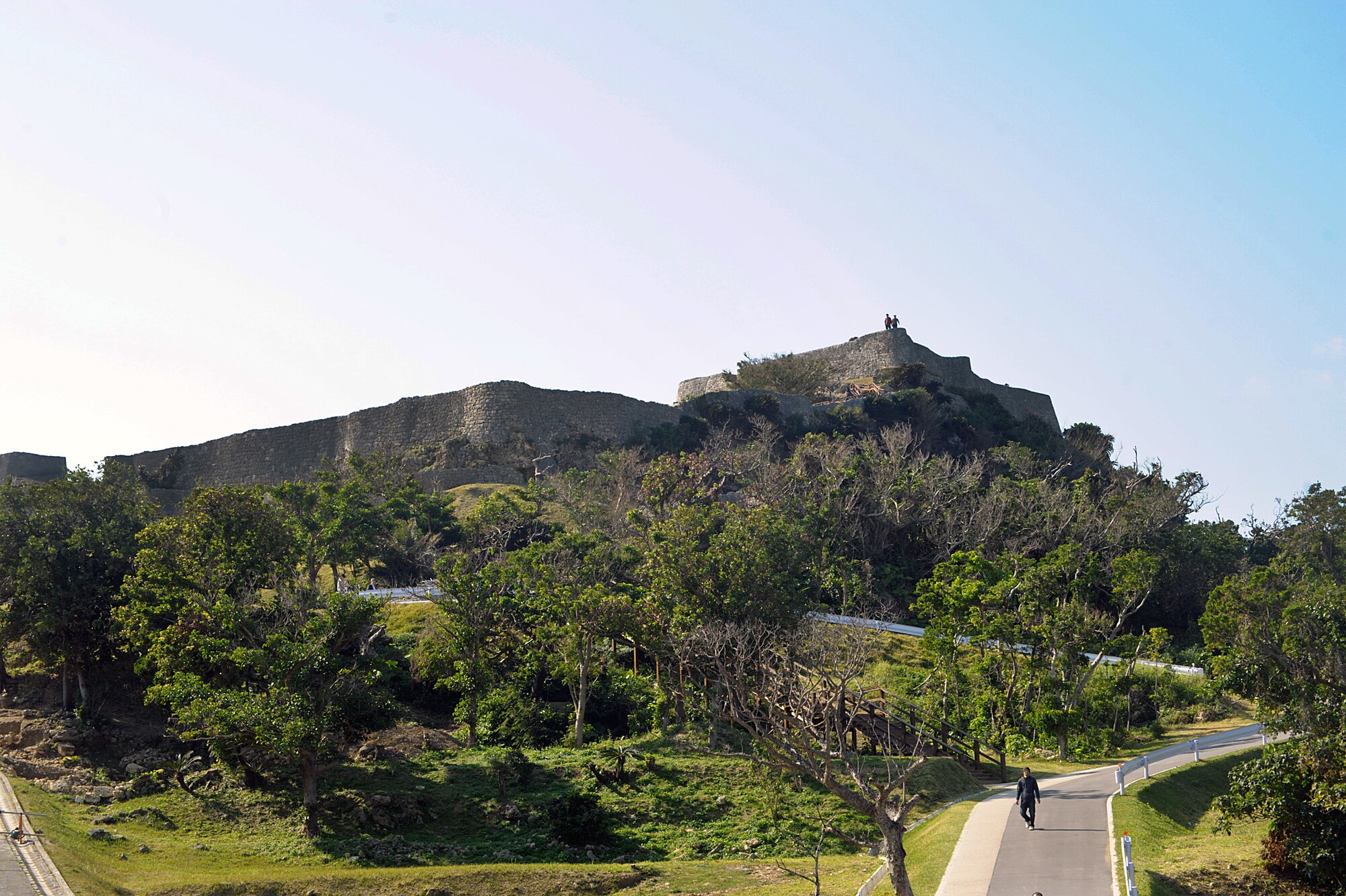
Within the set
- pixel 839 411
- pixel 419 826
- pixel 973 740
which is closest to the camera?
pixel 419 826

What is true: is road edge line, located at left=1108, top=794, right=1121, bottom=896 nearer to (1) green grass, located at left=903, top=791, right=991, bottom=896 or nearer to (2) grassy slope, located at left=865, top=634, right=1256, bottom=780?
(1) green grass, located at left=903, top=791, right=991, bottom=896

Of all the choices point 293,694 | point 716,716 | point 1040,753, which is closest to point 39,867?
point 293,694

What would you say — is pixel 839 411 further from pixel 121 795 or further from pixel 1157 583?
pixel 121 795

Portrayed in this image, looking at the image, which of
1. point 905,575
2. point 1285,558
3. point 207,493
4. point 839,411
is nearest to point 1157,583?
point 1285,558

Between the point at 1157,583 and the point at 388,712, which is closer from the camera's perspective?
the point at 388,712

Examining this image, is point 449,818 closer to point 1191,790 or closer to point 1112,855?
point 1112,855

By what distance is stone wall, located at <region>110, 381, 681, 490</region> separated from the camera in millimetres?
48656

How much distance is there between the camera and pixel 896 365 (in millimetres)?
62812

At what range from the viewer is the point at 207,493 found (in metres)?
24.3

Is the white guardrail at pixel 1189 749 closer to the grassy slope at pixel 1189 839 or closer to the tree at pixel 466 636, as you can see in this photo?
the grassy slope at pixel 1189 839

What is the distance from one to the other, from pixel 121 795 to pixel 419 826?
17.5 ft

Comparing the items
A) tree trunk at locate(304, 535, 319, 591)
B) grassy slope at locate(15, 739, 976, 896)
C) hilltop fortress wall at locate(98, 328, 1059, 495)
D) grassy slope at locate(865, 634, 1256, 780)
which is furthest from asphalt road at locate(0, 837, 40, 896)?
hilltop fortress wall at locate(98, 328, 1059, 495)

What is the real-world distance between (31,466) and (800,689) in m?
37.2

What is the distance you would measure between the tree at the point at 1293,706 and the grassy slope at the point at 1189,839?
43 cm
